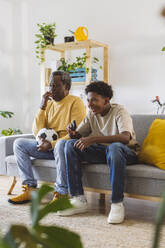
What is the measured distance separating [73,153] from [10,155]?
81cm

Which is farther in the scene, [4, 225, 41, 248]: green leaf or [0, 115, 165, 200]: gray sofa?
[0, 115, 165, 200]: gray sofa

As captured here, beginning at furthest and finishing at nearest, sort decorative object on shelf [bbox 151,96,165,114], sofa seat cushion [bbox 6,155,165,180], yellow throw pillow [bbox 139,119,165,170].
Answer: decorative object on shelf [bbox 151,96,165,114], yellow throw pillow [bbox 139,119,165,170], sofa seat cushion [bbox 6,155,165,180]

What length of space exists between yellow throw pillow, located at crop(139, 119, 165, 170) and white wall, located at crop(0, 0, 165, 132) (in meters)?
1.15

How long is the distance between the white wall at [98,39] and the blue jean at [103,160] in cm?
138

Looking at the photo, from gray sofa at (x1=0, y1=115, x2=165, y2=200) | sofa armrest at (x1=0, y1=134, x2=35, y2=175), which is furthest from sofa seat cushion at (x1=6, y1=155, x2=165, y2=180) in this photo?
sofa armrest at (x1=0, y1=134, x2=35, y2=175)

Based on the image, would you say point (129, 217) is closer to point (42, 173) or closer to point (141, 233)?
point (141, 233)

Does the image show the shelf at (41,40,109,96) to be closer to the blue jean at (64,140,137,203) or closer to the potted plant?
the blue jean at (64,140,137,203)

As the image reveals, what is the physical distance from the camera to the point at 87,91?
2461mm

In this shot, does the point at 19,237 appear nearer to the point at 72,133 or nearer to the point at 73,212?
the point at 73,212

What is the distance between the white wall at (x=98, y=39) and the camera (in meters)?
3.54

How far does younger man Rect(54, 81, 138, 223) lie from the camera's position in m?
2.14

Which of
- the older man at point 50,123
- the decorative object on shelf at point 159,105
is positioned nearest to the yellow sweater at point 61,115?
the older man at point 50,123

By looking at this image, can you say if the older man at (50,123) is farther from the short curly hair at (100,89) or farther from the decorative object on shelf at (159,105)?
the decorative object on shelf at (159,105)

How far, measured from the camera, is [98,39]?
3.89 meters
